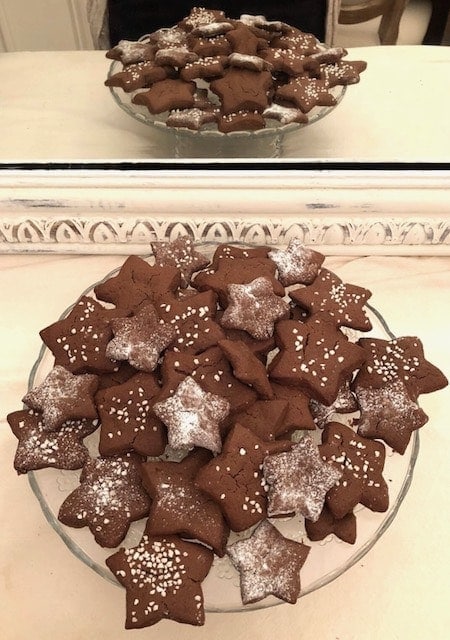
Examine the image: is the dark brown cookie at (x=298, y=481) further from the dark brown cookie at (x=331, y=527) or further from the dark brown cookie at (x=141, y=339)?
the dark brown cookie at (x=141, y=339)

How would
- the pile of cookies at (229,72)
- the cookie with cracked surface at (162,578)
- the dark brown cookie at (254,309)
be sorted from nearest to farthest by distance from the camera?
the cookie with cracked surface at (162,578)
the dark brown cookie at (254,309)
the pile of cookies at (229,72)

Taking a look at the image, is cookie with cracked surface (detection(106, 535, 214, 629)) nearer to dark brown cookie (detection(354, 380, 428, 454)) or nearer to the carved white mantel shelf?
dark brown cookie (detection(354, 380, 428, 454))

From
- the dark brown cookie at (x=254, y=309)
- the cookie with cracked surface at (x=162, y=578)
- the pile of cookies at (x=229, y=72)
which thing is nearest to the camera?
the cookie with cracked surface at (x=162, y=578)

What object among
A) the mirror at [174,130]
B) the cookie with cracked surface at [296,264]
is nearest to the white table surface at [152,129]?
the mirror at [174,130]

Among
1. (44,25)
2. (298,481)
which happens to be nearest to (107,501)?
(298,481)

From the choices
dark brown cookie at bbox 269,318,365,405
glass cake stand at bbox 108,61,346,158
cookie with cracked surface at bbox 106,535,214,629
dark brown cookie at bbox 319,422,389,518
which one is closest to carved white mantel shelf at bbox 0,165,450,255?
glass cake stand at bbox 108,61,346,158

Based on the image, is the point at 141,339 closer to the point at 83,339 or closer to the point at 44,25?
the point at 83,339
